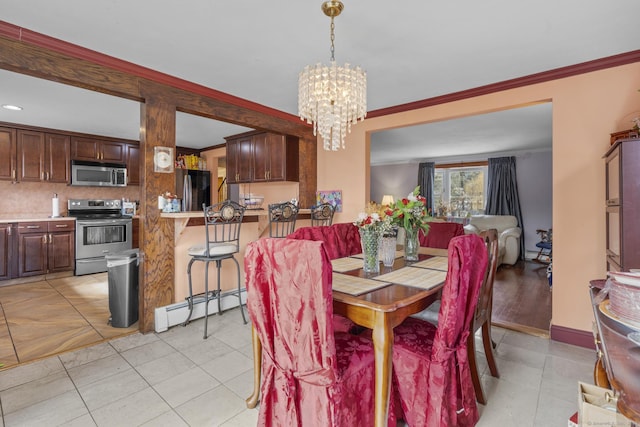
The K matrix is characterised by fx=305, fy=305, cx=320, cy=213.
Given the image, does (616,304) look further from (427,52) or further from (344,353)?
(427,52)

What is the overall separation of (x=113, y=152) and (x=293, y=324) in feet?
18.5

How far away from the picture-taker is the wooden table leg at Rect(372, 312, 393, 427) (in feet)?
4.25

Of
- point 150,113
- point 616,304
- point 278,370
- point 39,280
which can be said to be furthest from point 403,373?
point 39,280

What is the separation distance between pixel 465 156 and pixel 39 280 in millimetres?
8734

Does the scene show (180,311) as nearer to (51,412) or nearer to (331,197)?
(51,412)

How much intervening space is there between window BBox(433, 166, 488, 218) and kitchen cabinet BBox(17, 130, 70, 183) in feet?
26.0

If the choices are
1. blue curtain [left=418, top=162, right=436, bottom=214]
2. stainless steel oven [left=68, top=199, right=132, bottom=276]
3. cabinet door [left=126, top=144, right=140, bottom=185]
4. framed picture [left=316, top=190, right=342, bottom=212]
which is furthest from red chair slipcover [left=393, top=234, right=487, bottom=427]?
blue curtain [left=418, top=162, right=436, bottom=214]

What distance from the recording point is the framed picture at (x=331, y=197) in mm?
4289

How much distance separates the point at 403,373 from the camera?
1527 mm

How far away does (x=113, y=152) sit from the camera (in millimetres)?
5383

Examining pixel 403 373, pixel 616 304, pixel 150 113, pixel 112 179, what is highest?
pixel 150 113

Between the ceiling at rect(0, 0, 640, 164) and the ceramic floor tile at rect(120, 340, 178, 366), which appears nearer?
the ceiling at rect(0, 0, 640, 164)

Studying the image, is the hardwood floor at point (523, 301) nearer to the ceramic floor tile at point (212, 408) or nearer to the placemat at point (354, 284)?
the placemat at point (354, 284)

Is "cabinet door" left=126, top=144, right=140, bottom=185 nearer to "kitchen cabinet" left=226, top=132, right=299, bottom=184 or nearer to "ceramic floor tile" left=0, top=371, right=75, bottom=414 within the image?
"kitchen cabinet" left=226, top=132, right=299, bottom=184
